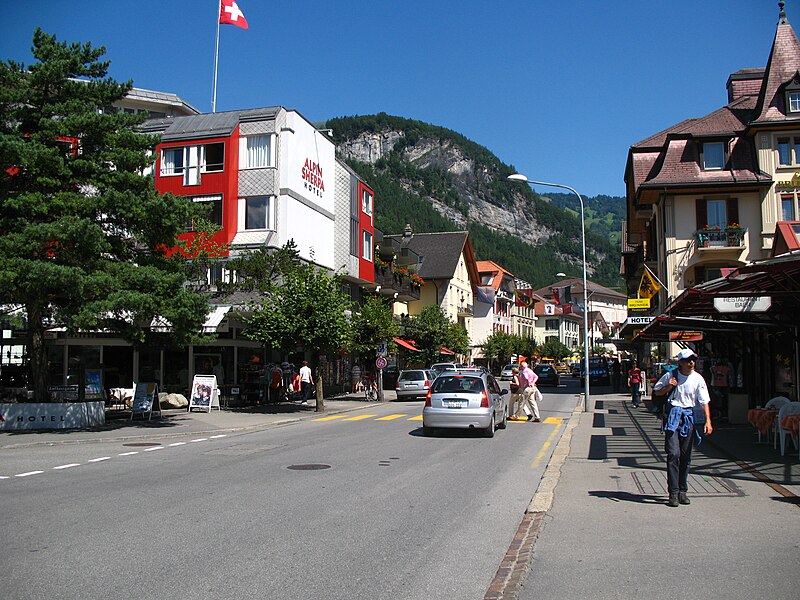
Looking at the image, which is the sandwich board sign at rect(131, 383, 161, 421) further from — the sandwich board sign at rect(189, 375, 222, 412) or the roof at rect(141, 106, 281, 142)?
the roof at rect(141, 106, 281, 142)

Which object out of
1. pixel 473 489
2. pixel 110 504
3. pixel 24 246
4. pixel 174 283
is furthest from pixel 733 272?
pixel 24 246

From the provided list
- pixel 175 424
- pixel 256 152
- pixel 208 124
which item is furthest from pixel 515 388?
pixel 208 124

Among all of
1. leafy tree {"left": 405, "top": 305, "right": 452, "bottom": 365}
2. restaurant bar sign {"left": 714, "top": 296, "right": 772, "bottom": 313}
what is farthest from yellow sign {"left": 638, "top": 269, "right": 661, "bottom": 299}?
leafy tree {"left": 405, "top": 305, "right": 452, "bottom": 365}

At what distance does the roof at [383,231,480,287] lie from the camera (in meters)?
73.1

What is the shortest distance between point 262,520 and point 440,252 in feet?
224

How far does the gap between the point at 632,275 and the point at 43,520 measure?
59834mm

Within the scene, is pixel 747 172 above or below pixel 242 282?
above

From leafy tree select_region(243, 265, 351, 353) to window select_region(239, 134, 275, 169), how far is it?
27.1 ft

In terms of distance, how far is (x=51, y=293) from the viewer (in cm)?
1869

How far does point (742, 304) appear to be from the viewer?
1264cm

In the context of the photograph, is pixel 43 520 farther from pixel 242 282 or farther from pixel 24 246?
pixel 242 282

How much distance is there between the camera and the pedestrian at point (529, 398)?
23609mm

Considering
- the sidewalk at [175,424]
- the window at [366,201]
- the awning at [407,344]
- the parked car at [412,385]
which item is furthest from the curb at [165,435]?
the awning at [407,344]

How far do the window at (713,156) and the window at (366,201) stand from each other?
62.1 feet
